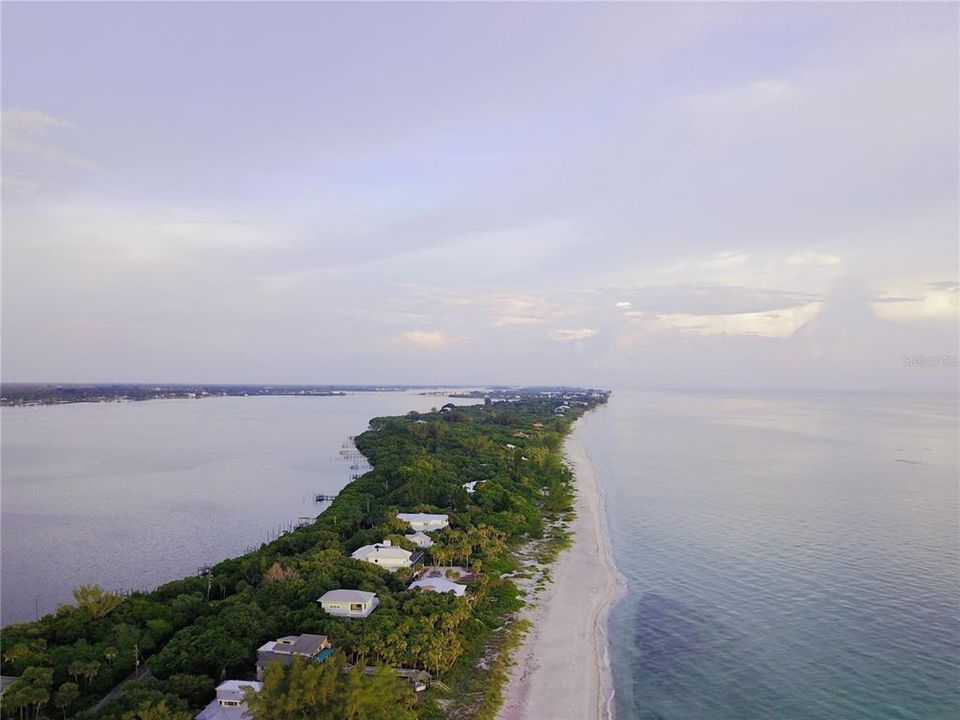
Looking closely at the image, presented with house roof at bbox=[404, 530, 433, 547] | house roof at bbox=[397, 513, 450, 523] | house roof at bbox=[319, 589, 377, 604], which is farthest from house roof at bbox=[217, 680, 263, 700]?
house roof at bbox=[397, 513, 450, 523]

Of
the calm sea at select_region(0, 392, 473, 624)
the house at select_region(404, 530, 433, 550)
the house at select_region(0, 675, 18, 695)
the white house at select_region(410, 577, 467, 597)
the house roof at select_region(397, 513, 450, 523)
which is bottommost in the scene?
the calm sea at select_region(0, 392, 473, 624)

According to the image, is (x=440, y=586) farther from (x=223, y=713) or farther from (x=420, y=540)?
(x=223, y=713)

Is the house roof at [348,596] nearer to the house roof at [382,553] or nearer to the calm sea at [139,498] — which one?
the house roof at [382,553]

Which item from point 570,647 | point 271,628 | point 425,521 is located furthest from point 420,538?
point 271,628

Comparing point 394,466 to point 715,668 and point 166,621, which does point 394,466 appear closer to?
point 166,621

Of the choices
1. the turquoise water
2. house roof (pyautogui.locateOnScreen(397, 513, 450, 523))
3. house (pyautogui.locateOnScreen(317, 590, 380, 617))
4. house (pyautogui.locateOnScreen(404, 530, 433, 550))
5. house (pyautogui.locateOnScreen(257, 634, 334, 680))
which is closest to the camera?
house (pyautogui.locateOnScreen(257, 634, 334, 680))

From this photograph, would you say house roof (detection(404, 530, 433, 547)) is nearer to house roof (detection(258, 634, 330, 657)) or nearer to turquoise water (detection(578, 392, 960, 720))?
turquoise water (detection(578, 392, 960, 720))

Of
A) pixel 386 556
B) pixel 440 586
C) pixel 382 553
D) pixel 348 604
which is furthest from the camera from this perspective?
pixel 382 553

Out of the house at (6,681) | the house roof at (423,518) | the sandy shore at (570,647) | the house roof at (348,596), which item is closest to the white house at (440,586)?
the house roof at (348,596)
